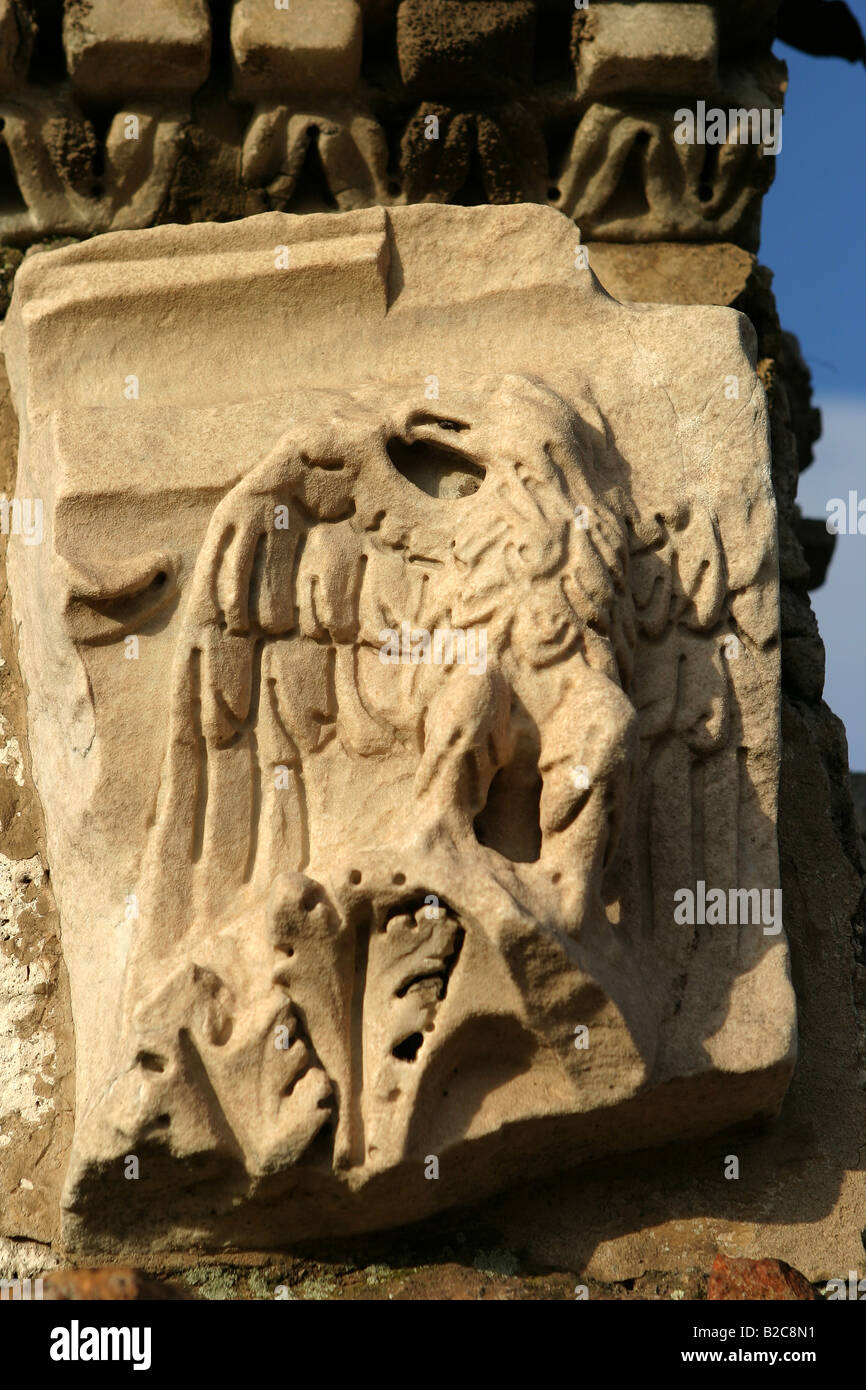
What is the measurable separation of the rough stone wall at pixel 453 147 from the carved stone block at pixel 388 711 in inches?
14.7

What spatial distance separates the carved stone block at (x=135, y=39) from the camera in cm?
346

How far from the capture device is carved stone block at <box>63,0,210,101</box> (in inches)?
136

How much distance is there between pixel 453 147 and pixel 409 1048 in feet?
6.13

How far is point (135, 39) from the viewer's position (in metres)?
3.45

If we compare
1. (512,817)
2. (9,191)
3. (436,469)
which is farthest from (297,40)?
(512,817)

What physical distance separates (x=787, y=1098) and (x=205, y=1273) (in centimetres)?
104

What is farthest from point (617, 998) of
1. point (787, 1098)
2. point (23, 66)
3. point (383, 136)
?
point (23, 66)

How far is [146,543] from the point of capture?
293cm

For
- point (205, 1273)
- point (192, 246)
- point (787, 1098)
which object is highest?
point (192, 246)

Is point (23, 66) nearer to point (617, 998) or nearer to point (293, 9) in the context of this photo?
point (293, 9)

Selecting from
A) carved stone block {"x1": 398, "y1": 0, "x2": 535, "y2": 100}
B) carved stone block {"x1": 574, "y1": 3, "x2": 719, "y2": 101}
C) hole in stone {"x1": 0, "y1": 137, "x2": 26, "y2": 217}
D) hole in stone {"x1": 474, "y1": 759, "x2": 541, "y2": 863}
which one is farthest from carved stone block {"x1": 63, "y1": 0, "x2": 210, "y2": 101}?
hole in stone {"x1": 474, "y1": 759, "x2": 541, "y2": 863}

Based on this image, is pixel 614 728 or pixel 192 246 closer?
pixel 614 728

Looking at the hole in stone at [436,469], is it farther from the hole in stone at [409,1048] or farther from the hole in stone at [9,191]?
the hole in stone at [9,191]

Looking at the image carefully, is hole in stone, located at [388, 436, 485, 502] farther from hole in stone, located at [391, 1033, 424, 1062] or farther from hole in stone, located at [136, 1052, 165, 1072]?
hole in stone, located at [136, 1052, 165, 1072]
